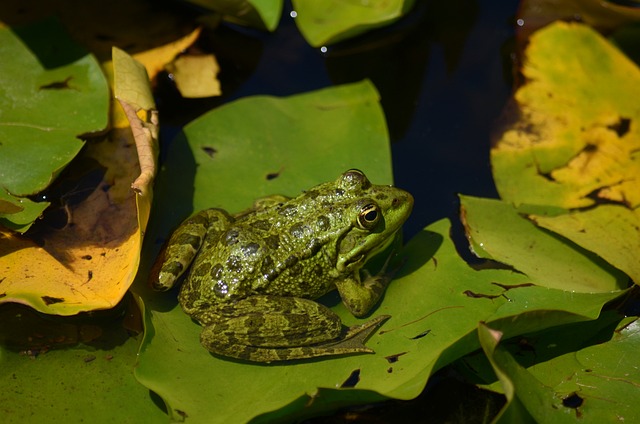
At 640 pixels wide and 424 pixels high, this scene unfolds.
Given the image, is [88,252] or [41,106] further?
[41,106]

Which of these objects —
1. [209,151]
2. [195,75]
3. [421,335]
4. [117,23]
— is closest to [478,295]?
[421,335]

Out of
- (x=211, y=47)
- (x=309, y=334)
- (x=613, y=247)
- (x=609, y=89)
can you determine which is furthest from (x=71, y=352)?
(x=609, y=89)

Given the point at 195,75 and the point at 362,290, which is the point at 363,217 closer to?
the point at 362,290

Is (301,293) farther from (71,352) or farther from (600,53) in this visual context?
(600,53)

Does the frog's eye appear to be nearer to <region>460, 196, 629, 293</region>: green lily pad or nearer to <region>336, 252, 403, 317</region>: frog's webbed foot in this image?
<region>336, 252, 403, 317</region>: frog's webbed foot

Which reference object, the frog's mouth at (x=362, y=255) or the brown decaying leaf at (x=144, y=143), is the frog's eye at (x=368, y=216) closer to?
the frog's mouth at (x=362, y=255)

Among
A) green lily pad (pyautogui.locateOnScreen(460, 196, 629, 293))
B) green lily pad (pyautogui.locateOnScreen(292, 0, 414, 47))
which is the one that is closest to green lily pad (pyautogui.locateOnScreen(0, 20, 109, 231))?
green lily pad (pyautogui.locateOnScreen(292, 0, 414, 47))
